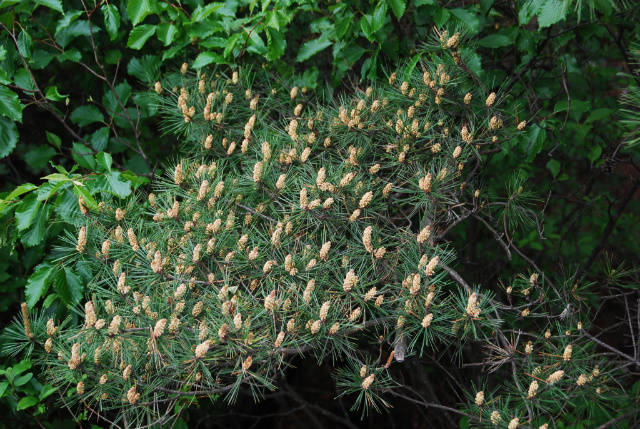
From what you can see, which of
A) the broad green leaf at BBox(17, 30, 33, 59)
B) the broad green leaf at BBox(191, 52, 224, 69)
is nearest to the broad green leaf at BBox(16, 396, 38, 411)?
the broad green leaf at BBox(17, 30, 33, 59)

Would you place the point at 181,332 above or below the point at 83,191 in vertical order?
below

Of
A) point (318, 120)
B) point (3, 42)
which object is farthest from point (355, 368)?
point (3, 42)

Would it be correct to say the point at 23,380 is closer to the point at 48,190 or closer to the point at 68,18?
the point at 48,190

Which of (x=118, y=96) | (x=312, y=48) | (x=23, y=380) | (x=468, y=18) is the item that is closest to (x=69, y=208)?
(x=23, y=380)

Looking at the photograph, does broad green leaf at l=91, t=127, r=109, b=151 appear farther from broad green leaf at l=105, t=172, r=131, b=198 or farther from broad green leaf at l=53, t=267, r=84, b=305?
broad green leaf at l=53, t=267, r=84, b=305

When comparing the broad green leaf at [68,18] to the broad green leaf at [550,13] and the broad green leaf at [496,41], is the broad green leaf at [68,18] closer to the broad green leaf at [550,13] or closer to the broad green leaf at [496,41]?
the broad green leaf at [496,41]

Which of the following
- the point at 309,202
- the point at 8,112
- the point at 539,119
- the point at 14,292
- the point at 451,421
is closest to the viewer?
the point at 309,202

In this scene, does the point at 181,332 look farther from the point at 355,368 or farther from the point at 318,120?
the point at 318,120

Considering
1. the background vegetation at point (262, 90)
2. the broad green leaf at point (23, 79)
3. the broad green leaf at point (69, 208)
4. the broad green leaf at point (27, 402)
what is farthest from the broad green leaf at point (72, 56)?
the broad green leaf at point (27, 402)
